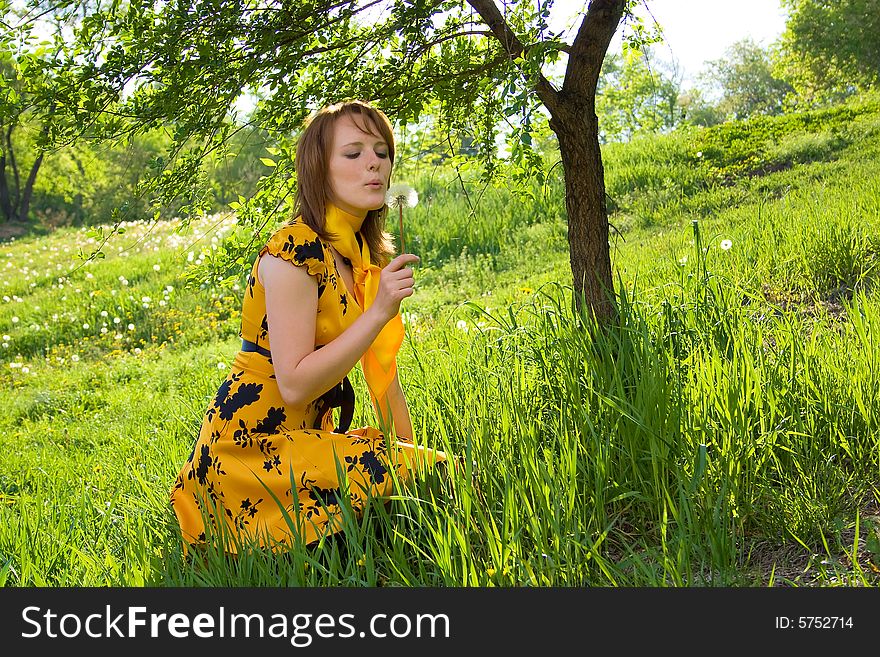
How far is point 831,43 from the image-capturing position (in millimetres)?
24703

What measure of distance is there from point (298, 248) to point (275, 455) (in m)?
0.64

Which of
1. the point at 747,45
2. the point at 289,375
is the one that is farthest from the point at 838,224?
the point at 747,45

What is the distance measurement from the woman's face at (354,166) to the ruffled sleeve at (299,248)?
21 centimetres

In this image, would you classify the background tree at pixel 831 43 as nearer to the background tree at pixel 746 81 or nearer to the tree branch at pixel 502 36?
the background tree at pixel 746 81

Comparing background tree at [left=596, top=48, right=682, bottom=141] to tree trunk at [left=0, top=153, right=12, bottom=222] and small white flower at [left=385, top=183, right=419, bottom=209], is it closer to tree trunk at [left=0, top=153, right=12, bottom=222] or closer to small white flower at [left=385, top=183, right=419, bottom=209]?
small white flower at [left=385, top=183, right=419, bottom=209]

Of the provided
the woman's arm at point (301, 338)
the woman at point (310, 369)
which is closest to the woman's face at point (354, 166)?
the woman at point (310, 369)

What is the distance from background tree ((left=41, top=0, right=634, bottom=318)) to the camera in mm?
2990

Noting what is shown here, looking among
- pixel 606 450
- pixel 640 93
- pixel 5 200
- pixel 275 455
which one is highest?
pixel 5 200

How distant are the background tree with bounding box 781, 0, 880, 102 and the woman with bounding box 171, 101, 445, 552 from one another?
25855 mm

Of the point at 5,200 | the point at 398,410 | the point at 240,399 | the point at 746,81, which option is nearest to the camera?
the point at 240,399

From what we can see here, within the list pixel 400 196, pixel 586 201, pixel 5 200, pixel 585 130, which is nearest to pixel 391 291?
pixel 400 196

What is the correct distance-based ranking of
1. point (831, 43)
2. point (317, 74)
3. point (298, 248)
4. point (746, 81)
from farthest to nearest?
point (746, 81)
point (831, 43)
point (317, 74)
point (298, 248)

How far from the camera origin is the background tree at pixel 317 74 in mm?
2990

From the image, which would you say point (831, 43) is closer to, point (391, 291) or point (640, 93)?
point (640, 93)
